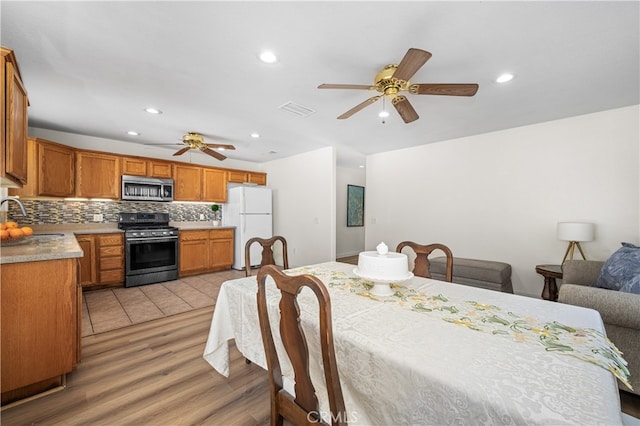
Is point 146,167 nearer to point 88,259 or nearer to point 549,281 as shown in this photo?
point 88,259

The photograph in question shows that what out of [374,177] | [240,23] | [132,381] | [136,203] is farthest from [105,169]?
[374,177]

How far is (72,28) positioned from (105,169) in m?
3.05

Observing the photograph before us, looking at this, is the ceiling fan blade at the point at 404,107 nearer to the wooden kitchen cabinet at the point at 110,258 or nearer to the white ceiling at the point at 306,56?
the white ceiling at the point at 306,56

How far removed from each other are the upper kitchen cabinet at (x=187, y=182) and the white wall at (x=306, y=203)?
5.24ft

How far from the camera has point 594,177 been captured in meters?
3.15

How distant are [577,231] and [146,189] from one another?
6114 mm

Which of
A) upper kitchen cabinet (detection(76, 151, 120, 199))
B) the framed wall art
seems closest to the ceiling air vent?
upper kitchen cabinet (detection(76, 151, 120, 199))

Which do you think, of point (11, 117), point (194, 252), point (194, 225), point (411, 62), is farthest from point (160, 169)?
point (411, 62)

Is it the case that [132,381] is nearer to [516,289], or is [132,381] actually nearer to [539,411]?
[539,411]

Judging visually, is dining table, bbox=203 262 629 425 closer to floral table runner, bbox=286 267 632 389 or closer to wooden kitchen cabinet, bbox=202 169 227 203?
floral table runner, bbox=286 267 632 389

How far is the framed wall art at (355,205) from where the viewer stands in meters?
7.22

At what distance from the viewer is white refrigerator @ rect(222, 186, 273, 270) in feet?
17.3

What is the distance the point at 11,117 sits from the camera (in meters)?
1.72

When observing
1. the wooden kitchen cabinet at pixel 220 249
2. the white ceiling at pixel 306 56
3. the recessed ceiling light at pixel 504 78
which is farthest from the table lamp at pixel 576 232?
the wooden kitchen cabinet at pixel 220 249
